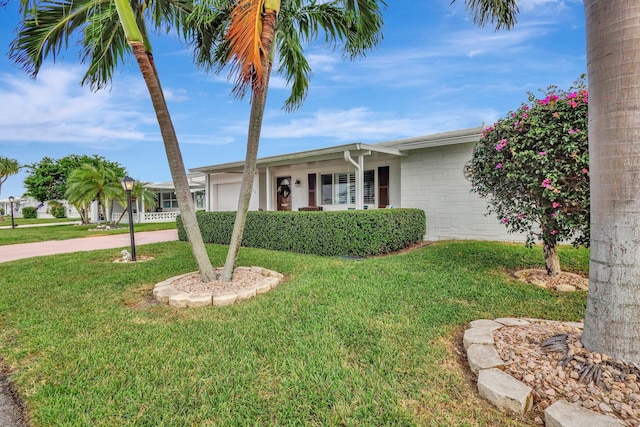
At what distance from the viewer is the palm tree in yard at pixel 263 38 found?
347cm

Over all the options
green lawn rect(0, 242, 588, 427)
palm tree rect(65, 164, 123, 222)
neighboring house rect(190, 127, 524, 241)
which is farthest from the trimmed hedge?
palm tree rect(65, 164, 123, 222)

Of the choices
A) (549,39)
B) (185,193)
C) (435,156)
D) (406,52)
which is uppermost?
(406,52)

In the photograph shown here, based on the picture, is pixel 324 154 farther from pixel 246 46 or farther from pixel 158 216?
pixel 158 216

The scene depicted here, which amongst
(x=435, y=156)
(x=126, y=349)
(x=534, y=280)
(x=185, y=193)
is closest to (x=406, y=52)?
(x=435, y=156)

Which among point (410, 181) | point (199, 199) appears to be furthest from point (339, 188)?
point (199, 199)

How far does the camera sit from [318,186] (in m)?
13.3

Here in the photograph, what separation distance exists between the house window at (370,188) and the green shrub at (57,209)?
33.9 metres

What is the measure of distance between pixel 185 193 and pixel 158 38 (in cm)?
339

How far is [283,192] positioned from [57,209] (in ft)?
102

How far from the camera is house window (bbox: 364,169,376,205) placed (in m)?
11.8

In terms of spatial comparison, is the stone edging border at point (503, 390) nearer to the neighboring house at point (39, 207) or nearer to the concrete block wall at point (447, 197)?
the concrete block wall at point (447, 197)

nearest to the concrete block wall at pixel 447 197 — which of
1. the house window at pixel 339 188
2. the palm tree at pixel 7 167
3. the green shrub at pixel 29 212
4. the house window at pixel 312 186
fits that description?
the house window at pixel 339 188

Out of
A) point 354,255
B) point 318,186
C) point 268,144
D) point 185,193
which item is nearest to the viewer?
point 185,193

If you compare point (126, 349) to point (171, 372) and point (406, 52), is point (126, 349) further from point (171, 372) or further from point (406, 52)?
point (406, 52)
